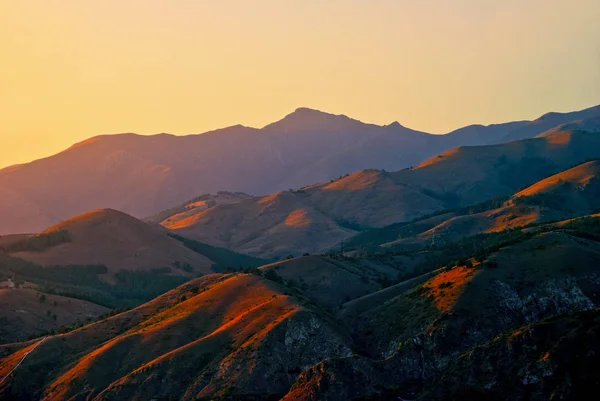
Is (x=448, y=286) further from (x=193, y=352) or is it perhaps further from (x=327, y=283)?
(x=327, y=283)

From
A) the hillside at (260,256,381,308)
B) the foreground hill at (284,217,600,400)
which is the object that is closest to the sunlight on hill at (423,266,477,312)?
the foreground hill at (284,217,600,400)

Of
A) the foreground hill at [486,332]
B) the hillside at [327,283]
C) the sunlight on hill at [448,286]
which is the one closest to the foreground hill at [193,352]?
the foreground hill at [486,332]

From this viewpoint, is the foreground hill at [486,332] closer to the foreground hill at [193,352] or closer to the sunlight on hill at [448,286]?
the sunlight on hill at [448,286]

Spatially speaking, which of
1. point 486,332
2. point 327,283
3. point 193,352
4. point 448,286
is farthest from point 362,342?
point 327,283

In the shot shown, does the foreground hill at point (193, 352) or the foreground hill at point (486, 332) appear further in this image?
the foreground hill at point (193, 352)

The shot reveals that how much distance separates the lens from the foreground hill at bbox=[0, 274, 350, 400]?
129 metres

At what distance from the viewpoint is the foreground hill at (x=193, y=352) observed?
12900 cm

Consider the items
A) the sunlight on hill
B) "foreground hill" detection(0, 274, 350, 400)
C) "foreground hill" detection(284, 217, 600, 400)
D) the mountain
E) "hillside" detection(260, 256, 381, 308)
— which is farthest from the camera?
"hillside" detection(260, 256, 381, 308)

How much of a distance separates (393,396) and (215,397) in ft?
97.6

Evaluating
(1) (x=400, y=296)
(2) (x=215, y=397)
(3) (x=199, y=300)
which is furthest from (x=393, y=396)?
(3) (x=199, y=300)

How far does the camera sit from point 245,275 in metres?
181

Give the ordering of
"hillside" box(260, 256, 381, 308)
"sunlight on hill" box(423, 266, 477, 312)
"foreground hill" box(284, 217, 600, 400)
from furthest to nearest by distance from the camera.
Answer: "hillside" box(260, 256, 381, 308) → "sunlight on hill" box(423, 266, 477, 312) → "foreground hill" box(284, 217, 600, 400)

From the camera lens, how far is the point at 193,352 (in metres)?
138

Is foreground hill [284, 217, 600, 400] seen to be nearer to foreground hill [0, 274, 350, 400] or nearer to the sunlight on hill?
the sunlight on hill
